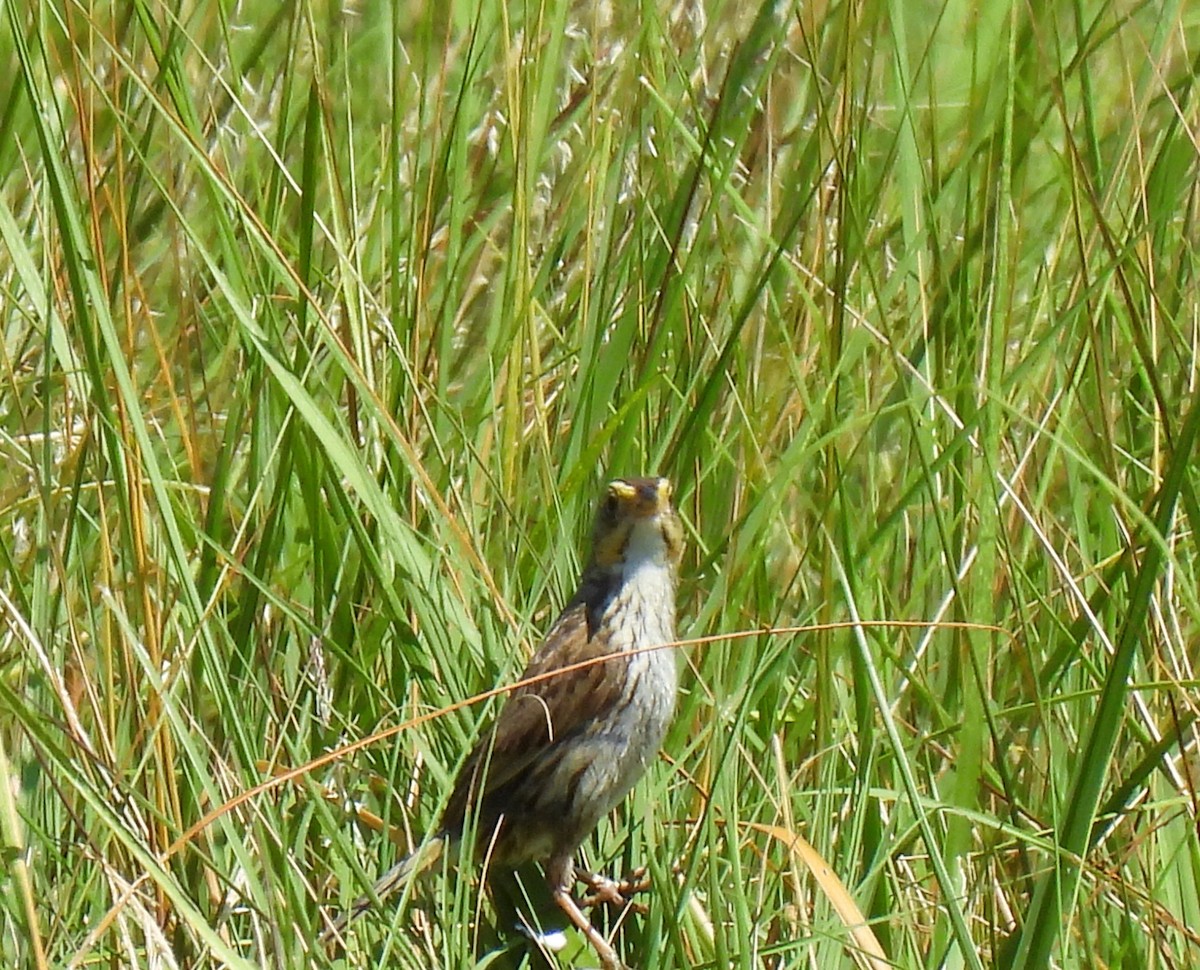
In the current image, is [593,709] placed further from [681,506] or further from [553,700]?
[681,506]

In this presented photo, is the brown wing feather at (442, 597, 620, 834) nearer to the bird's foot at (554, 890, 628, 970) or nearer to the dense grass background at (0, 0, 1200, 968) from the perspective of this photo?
the dense grass background at (0, 0, 1200, 968)

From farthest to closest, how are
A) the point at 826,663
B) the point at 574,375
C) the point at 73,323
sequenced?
1. the point at 574,375
2. the point at 73,323
3. the point at 826,663

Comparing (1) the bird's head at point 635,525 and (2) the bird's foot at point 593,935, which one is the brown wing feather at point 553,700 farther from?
(2) the bird's foot at point 593,935

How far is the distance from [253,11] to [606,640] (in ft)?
8.05

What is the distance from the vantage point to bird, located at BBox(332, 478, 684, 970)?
10.3 feet

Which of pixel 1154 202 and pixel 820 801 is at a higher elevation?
pixel 1154 202

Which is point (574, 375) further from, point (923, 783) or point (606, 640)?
point (923, 783)

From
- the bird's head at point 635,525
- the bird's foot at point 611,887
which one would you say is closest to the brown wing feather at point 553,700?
the bird's head at point 635,525

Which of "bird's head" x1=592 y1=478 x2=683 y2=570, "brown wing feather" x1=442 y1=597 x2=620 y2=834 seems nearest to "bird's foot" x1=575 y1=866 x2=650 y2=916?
"brown wing feather" x1=442 y1=597 x2=620 y2=834

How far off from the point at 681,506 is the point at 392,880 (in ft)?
3.04

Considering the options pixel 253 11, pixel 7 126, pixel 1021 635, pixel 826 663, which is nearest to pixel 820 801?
pixel 826 663

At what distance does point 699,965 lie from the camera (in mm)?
2637

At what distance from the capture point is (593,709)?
130 inches

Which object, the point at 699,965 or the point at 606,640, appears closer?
the point at 699,965
